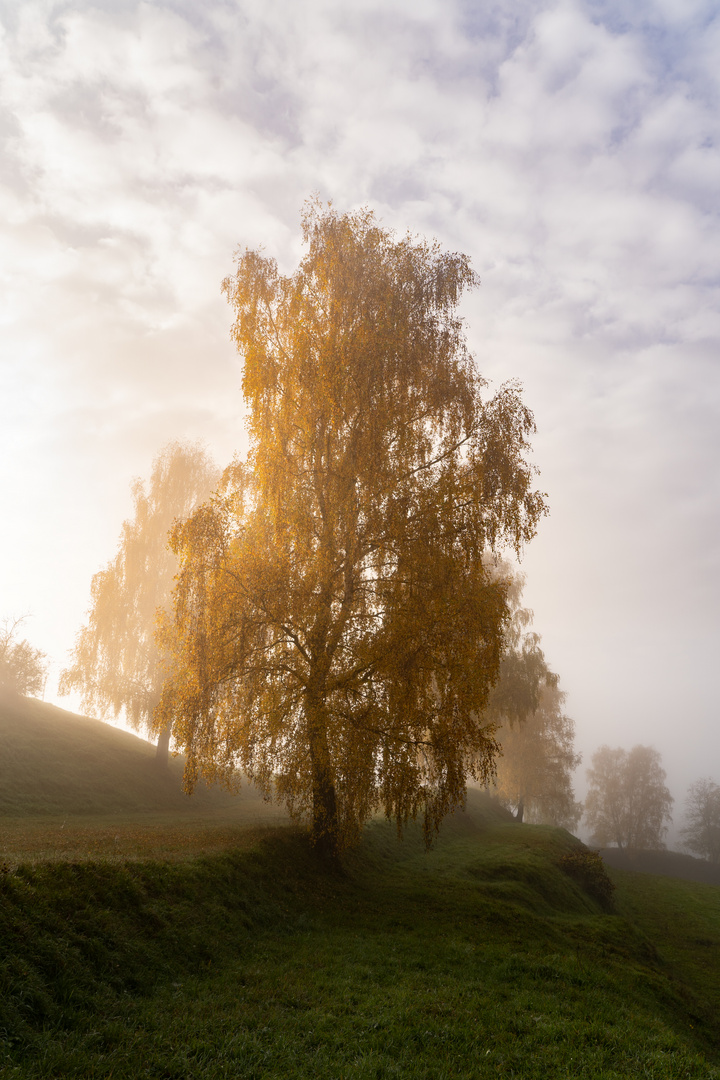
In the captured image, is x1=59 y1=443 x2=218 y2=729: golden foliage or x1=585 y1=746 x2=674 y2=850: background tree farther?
x1=585 y1=746 x2=674 y2=850: background tree

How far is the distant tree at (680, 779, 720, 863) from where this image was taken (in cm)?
6412

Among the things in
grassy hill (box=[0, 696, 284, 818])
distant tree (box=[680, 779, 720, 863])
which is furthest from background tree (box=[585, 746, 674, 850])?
grassy hill (box=[0, 696, 284, 818])

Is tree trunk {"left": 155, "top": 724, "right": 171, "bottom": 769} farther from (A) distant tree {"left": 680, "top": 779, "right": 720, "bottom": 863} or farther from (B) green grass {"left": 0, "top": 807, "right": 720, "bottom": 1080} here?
(A) distant tree {"left": 680, "top": 779, "right": 720, "bottom": 863}

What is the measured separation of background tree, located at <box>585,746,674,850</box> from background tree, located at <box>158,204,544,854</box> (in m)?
59.6

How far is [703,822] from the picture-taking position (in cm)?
6631

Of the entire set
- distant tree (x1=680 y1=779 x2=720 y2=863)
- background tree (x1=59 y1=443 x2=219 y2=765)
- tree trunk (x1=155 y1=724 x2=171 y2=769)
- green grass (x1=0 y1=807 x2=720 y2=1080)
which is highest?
background tree (x1=59 y1=443 x2=219 y2=765)

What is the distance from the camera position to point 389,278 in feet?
52.8

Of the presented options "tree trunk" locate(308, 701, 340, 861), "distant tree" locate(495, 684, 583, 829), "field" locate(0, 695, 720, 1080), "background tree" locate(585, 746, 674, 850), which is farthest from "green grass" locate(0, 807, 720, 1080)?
"background tree" locate(585, 746, 674, 850)

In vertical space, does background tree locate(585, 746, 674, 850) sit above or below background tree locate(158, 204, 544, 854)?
below

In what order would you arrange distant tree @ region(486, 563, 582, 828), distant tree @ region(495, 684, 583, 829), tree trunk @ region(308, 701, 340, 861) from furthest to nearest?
1. distant tree @ region(495, 684, 583, 829)
2. distant tree @ region(486, 563, 582, 828)
3. tree trunk @ region(308, 701, 340, 861)

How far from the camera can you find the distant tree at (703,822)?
64.1 metres

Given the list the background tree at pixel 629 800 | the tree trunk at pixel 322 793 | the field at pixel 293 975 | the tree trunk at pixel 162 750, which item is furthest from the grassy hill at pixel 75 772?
the background tree at pixel 629 800

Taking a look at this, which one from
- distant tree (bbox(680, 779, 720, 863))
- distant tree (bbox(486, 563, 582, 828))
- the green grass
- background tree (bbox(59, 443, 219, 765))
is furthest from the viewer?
distant tree (bbox(680, 779, 720, 863))

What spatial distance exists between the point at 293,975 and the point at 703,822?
7681cm
